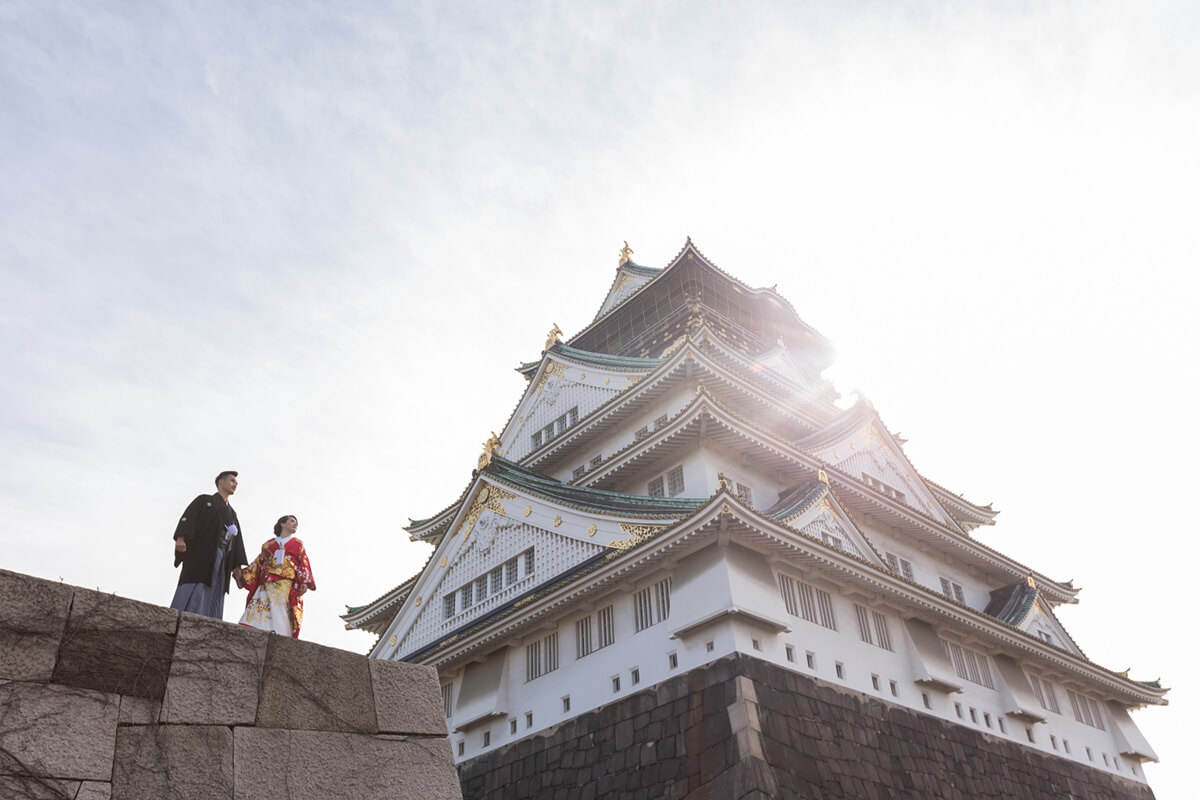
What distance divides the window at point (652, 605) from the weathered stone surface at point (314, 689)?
→ 11.0 metres

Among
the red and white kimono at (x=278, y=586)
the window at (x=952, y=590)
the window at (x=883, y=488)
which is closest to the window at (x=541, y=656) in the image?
the red and white kimono at (x=278, y=586)

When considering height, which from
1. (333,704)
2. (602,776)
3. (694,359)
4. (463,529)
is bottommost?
(333,704)

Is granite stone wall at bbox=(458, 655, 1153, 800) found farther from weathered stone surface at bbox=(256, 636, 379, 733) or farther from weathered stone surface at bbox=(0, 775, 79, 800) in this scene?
weathered stone surface at bbox=(0, 775, 79, 800)

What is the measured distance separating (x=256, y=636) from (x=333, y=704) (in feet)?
2.43

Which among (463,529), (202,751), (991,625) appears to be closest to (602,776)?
(463,529)

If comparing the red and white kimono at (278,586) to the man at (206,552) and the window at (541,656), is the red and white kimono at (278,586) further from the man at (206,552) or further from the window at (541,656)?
the window at (541,656)

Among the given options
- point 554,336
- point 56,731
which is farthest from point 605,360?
point 56,731

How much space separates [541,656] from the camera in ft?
62.3

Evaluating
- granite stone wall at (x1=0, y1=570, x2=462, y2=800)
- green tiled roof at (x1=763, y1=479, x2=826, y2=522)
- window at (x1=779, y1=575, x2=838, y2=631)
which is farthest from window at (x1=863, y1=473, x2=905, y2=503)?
granite stone wall at (x1=0, y1=570, x2=462, y2=800)

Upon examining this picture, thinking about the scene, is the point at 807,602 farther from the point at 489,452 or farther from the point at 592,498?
the point at 489,452

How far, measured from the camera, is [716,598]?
632 inches

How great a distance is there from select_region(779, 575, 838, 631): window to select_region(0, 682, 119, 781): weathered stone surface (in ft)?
44.7

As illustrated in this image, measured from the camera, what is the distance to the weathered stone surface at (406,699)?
6.62 metres

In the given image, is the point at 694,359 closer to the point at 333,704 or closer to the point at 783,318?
the point at 783,318
